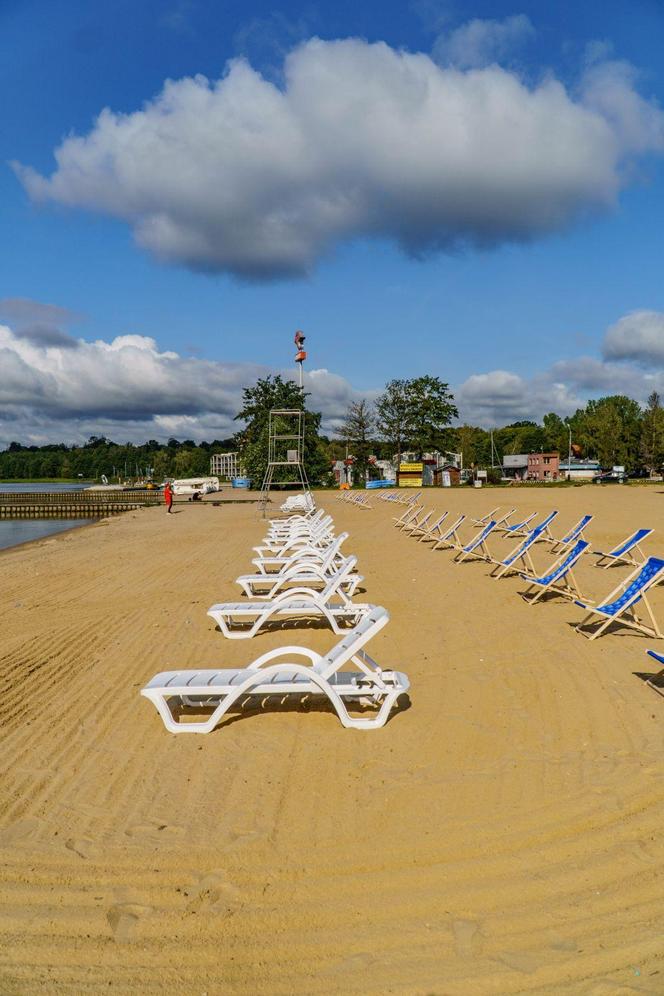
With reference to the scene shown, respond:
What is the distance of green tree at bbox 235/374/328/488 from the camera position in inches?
2205

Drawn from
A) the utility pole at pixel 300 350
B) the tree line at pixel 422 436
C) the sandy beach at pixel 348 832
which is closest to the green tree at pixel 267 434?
the tree line at pixel 422 436

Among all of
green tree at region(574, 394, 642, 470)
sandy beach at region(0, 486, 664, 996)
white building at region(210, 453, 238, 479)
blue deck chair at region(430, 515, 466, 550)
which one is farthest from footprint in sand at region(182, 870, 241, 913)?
white building at region(210, 453, 238, 479)

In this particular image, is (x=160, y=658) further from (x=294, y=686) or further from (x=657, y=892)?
(x=657, y=892)

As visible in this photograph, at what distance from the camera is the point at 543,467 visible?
78.4 meters

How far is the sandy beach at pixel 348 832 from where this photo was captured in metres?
2.62

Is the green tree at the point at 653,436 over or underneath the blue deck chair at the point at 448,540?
over

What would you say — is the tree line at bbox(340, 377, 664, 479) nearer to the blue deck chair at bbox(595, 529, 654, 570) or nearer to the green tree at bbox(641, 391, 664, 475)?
the green tree at bbox(641, 391, 664, 475)

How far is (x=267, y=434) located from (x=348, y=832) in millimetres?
50416

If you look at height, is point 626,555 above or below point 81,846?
above

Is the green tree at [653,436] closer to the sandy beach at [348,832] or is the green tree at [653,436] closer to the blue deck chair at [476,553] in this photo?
the blue deck chair at [476,553]

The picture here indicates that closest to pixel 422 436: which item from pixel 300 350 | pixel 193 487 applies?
pixel 193 487

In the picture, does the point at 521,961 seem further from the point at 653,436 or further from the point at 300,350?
the point at 653,436

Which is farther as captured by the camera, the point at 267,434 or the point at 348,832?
the point at 267,434

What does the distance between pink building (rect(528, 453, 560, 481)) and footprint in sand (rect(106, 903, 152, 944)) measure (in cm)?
7859
